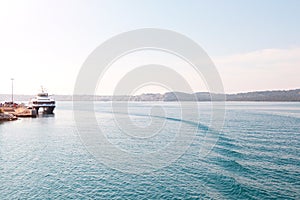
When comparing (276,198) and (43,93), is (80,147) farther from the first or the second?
(43,93)

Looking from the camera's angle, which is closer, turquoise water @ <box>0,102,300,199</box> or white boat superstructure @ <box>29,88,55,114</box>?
turquoise water @ <box>0,102,300,199</box>

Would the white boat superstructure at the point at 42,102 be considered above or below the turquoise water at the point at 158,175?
above

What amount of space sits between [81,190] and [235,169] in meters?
20.9

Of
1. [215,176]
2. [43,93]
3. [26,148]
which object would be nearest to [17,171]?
[26,148]

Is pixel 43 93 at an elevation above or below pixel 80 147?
above

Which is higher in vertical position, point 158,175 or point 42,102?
point 42,102

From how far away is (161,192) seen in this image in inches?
993

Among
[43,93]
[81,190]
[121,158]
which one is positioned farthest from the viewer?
[43,93]

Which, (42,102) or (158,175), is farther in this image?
(42,102)

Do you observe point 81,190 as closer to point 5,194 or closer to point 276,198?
point 5,194

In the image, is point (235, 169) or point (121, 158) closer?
point (235, 169)

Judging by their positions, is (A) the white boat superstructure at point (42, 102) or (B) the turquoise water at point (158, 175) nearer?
(B) the turquoise water at point (158, 175)

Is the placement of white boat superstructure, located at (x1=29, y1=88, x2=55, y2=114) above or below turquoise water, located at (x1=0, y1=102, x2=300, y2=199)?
above

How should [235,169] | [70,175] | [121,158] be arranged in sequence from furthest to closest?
[121,158] → [235,169] → [70,175]
